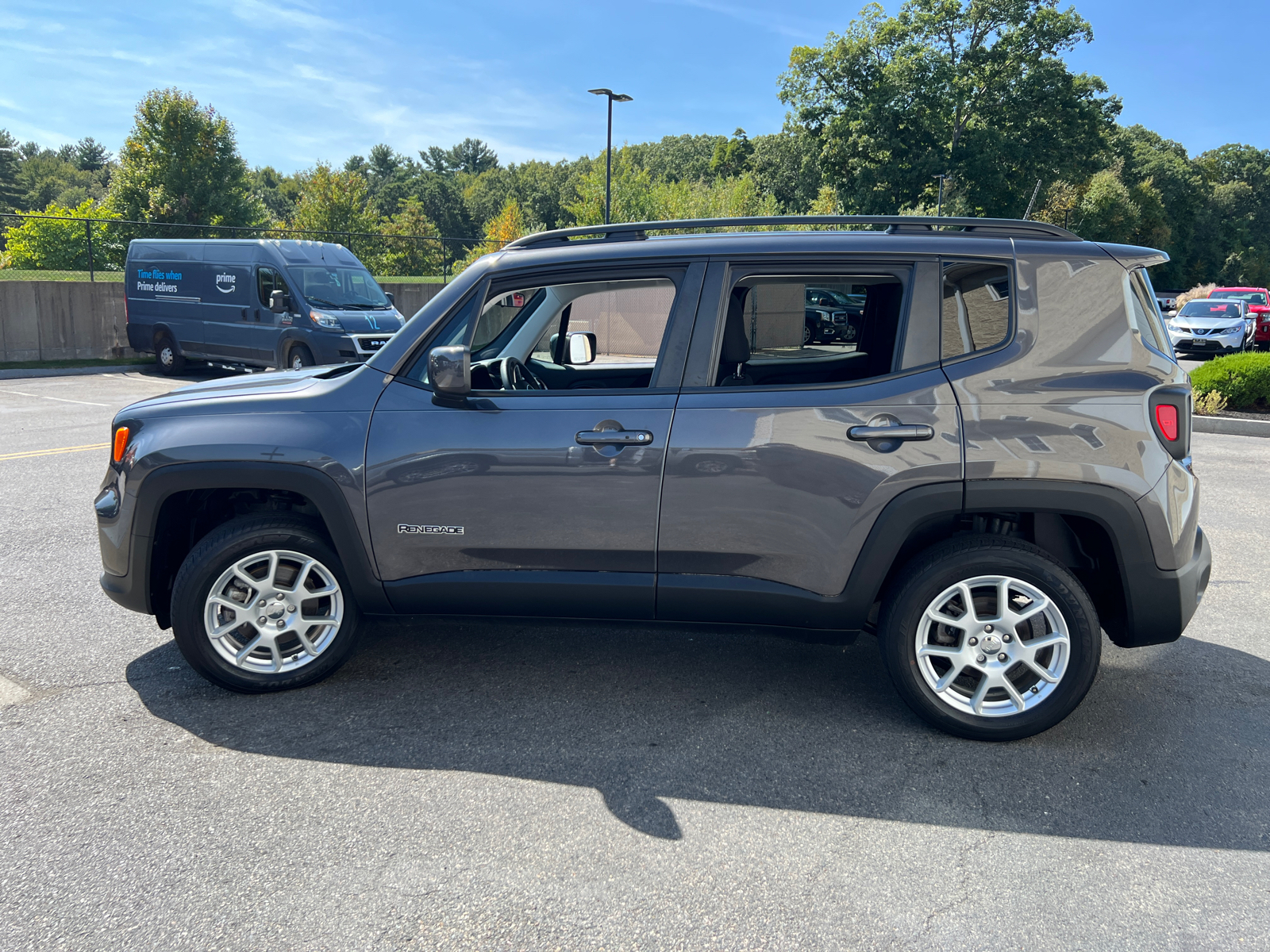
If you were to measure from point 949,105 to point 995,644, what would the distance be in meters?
53.1

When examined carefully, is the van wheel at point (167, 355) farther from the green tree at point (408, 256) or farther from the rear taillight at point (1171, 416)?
the rear taillight at point (1171, 416)

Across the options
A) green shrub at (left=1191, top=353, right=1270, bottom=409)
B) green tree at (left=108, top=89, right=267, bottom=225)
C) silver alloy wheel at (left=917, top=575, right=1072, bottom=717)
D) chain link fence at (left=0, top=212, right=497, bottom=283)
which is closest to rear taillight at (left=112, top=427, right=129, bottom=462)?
silver alloy wheel at (left=917, top=575, right=1072, bottom=717)

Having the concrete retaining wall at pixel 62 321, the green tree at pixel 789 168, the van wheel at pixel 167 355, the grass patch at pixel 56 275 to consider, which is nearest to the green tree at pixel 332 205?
the green tree at pixel 789 168

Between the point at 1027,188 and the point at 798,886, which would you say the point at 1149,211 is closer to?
the point at 1027,188

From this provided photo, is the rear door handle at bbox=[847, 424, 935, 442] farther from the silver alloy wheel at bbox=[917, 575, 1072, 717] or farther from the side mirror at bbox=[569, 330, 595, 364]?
the side mirror at bbox=[569, 330, 595, 364]

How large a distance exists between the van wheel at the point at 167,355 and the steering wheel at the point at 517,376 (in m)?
15.5

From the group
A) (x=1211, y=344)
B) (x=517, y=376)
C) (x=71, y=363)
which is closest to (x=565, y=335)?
(x=517, y=376)

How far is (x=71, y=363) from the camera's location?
1861 cm

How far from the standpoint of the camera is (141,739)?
133 inches

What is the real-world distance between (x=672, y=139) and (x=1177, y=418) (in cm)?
15467

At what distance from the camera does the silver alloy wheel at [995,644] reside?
131 inches

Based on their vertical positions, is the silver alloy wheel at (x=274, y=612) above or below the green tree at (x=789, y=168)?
below

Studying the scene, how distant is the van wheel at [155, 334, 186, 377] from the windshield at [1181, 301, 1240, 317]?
23816 mm

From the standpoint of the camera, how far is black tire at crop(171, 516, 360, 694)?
3625 millimetres
